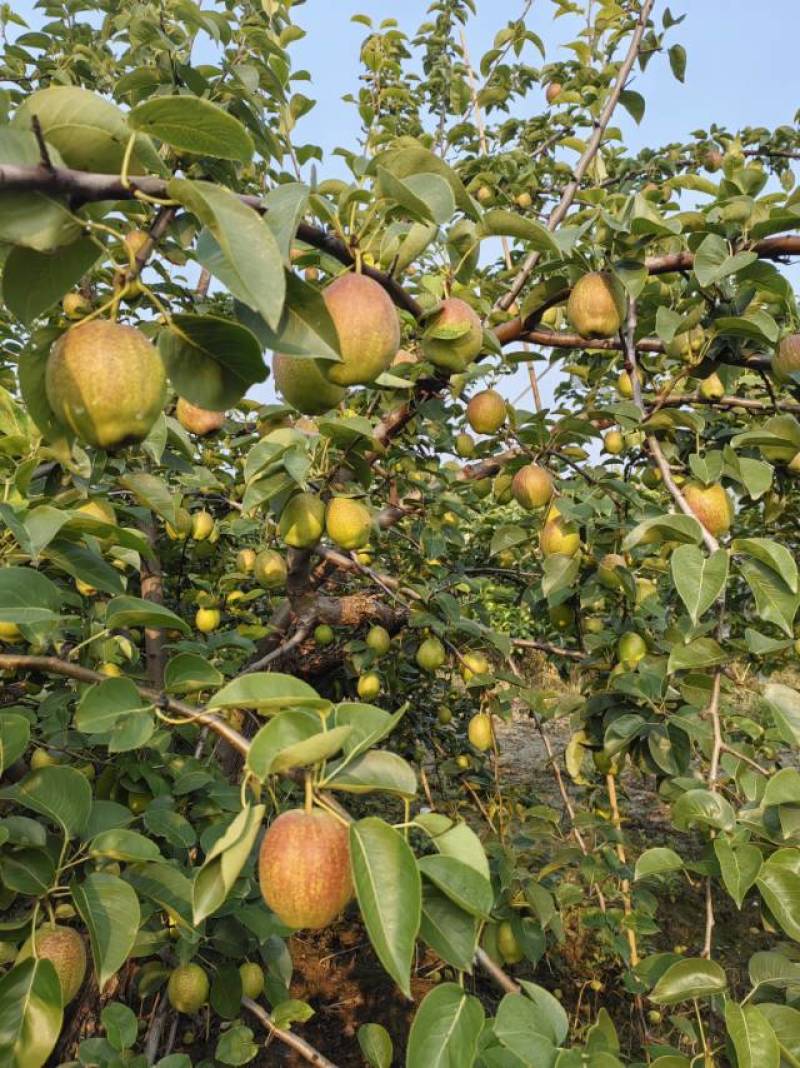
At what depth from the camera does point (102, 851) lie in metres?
1.00

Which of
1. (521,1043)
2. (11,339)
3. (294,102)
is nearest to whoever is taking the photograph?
(521,1043)

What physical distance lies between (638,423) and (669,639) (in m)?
0.54

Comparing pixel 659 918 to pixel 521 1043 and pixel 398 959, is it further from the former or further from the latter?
pixel 398 959

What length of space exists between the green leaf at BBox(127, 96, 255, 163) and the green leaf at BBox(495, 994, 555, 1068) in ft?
3.15

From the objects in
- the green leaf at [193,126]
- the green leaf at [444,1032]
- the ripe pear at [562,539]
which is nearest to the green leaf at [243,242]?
the green leaf at [193,126]

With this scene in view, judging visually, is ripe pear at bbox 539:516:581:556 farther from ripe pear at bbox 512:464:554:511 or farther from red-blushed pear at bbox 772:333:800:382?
red-blushed pear at bbox 772:333:800:382

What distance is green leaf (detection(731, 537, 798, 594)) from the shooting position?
1.12m

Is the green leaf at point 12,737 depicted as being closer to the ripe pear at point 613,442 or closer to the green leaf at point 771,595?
the green leaf at point 771,595

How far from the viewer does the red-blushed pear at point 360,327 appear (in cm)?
89

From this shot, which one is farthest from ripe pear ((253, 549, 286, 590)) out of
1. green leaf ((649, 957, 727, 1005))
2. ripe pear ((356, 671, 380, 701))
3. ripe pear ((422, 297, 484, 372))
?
green leaf ((649, 957, 727, 1005))

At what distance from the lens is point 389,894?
650mm

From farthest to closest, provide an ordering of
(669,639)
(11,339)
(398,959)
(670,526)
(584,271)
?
(11,339)
(669,639)
(584,271)
(670,526)
(398,959)

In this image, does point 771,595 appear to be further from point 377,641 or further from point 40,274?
point 377,641

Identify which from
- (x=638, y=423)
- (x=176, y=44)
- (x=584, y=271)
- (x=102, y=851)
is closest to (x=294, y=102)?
(x=176, y=44)
